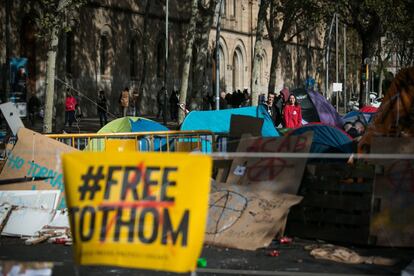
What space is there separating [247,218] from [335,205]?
3.63 feet

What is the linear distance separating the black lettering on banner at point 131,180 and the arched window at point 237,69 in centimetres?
5912

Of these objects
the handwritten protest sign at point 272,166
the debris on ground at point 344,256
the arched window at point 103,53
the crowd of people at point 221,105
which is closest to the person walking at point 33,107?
the crowd of people at point 221,105

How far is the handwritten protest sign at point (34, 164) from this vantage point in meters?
11.4

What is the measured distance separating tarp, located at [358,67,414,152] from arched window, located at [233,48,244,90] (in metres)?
52.2

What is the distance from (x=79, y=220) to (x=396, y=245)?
4.88 meters

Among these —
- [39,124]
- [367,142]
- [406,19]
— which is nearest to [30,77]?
[39,124]

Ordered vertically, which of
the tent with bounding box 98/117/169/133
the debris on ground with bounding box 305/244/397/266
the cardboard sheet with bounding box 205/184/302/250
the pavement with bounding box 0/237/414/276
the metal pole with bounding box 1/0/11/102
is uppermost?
the metal pole with bounding box 1/0/11/102

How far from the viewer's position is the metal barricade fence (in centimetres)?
1391

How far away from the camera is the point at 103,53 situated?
157 feet

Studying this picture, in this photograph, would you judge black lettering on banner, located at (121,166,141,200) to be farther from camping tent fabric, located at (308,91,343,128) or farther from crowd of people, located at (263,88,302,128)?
camping tent fabric, located at (308,91,343,128)

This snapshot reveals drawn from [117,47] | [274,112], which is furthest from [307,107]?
[117,47]

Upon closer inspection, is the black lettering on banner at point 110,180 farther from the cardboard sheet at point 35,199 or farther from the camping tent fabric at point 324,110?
the camping tent fabric at point 324,110

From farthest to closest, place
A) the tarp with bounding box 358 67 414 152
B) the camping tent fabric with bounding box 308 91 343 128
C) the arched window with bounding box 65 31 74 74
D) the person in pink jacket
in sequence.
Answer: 1. the arched window with bounding box 65 31 74 74
2. the camping tent fabric with bounding box 308 91 343 128
3. the person in pink jacket
4. the tarp with bounding box 358 67 414 152

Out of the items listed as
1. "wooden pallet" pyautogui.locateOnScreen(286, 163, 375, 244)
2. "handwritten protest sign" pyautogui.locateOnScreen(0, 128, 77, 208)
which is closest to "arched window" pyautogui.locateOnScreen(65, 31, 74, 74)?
"handwritten protest sign" pyautogui.locateOnScreen(0, 128, 77, 208)
